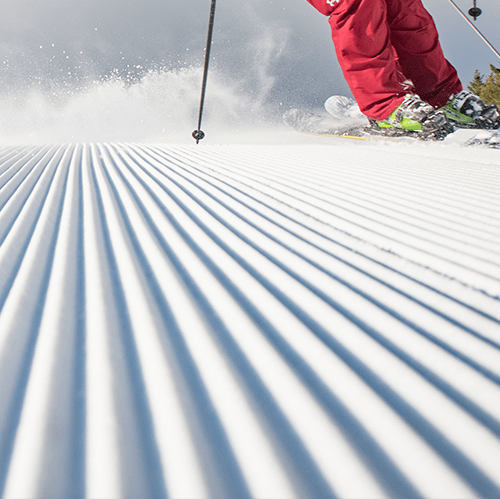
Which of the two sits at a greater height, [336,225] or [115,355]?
[336,225]

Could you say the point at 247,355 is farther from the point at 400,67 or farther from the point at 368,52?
the point at 400,67

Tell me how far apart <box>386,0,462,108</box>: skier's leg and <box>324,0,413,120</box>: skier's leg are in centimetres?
47

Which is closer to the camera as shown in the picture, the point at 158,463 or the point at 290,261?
the point at 158,463

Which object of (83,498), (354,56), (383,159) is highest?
(354,56)

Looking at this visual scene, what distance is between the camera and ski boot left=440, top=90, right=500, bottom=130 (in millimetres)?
2623

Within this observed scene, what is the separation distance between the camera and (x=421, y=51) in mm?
2945

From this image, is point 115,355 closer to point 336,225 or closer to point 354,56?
point 336,225

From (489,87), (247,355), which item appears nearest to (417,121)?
(247,355)

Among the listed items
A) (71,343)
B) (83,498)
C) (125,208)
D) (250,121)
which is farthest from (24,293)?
(250,121)

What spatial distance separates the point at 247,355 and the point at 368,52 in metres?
2.79

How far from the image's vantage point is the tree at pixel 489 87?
10235 millimetres

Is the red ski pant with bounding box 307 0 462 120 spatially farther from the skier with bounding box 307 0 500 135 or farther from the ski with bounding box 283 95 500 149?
the ski with bounding box 283 95 500 149

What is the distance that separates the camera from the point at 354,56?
8.50 ft

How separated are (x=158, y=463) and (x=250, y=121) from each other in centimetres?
729
